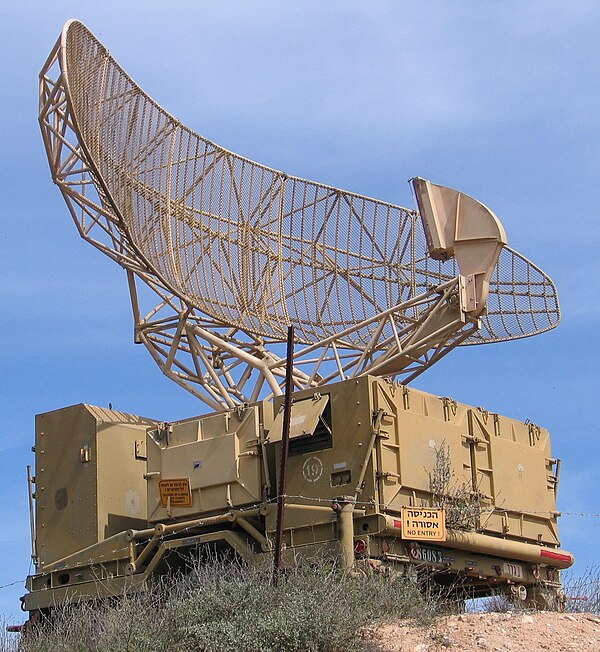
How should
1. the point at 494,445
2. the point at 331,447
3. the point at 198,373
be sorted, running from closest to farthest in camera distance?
the point at 331,447
the point at 494,445
the point at 198,373

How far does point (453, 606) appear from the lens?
746 inches

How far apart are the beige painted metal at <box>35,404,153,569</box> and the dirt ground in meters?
7.89

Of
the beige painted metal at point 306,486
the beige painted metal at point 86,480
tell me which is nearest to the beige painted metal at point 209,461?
the beige painted metal at point 306,486

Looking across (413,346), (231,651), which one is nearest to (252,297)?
(413,346)

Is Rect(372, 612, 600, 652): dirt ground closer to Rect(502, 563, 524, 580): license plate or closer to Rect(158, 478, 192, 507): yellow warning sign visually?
Rect(502, 563, 524, 580): license plate

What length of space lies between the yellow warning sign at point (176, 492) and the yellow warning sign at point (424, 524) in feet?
13.1

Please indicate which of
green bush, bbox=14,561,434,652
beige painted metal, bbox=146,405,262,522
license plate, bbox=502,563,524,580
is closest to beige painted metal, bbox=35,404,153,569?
beige painted metal, bbox=146,405,262,522

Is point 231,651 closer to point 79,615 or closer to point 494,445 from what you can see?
point 79,615

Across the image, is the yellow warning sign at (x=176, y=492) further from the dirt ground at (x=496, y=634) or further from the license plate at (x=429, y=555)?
the dirt ground at (x=496, y=634)

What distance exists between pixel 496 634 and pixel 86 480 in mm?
9459

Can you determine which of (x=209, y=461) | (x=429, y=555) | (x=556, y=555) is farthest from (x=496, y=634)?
(x=209, y=461)

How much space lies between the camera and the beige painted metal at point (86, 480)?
2319 cm

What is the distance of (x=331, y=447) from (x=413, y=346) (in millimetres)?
4632

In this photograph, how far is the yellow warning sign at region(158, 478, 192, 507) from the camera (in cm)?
2155
